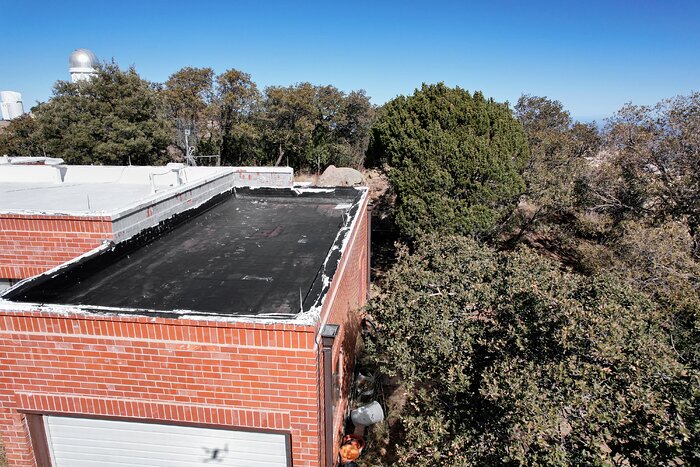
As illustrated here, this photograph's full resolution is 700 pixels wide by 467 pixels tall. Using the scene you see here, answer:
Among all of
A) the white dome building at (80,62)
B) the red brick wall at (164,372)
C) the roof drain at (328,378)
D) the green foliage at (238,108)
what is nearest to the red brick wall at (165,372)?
the red brick wall at (164,372)

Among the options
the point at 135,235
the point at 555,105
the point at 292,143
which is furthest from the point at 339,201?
the point at 555,105

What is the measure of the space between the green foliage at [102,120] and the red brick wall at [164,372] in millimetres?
24053

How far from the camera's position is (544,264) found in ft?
22.5

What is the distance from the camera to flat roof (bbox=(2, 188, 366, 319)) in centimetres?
531

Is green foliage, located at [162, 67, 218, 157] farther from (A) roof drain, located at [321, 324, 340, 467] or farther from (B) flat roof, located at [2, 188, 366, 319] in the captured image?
(A) roof drain, located at [321, 324, 340, 467]

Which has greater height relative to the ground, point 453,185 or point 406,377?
point 453,185

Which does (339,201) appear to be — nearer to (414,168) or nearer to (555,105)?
(414,168)

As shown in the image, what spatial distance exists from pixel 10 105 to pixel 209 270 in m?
79.5

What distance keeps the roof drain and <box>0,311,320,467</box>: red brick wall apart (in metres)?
0.30

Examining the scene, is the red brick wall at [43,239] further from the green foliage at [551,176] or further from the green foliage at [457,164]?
the green foliage at [551,176]

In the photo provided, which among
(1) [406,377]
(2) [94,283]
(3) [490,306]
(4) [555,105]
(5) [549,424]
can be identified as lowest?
(1) [406,377]

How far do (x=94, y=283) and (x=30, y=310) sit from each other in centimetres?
126

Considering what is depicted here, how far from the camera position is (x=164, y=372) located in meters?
4.85

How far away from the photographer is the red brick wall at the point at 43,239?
7.10m
